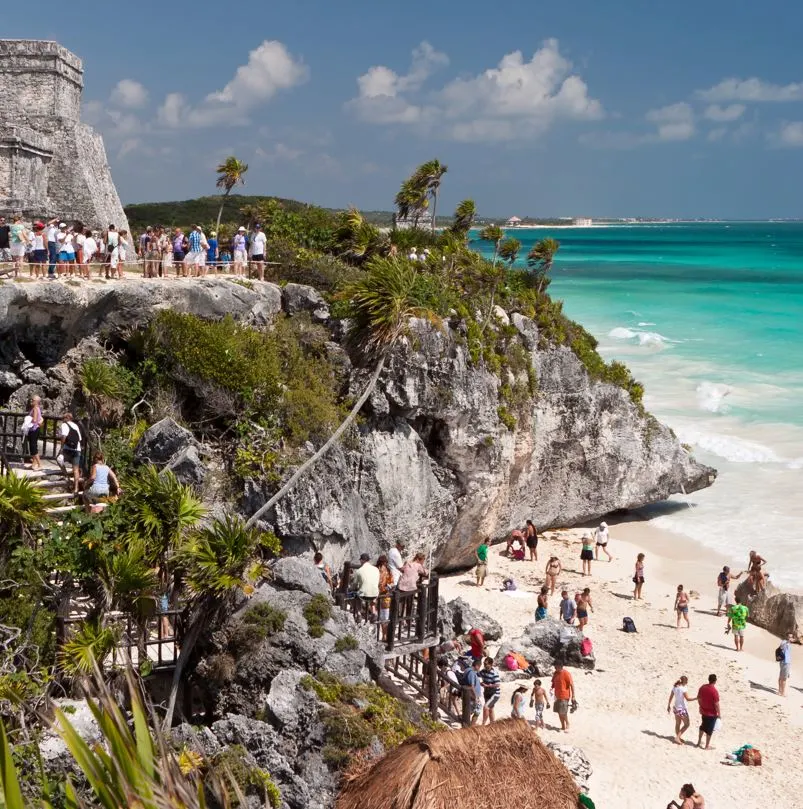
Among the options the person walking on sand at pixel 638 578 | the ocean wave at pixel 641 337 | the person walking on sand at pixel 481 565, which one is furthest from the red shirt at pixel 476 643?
the ocean wave at pixel 641 337

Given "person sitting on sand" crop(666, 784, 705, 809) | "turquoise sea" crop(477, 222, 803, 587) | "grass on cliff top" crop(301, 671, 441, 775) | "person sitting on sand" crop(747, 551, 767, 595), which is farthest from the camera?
"turquoise sea" crop(477, 222, 803, 587)

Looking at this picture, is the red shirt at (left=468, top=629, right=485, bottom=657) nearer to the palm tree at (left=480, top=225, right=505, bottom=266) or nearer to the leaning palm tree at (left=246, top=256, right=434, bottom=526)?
the leaning palm tree at (left=246, top=256, right=434, bottom=526)

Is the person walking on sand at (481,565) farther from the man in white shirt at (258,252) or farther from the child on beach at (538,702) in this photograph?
the man in white shirt at (258,252)

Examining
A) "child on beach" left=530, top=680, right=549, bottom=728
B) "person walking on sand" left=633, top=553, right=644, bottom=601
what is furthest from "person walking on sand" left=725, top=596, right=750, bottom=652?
"child on beach" left=530, top=680, right=549, bottom=728

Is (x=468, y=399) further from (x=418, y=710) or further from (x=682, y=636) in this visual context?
(x=418, y=710)

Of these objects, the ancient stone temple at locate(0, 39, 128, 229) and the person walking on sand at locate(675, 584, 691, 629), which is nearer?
the person walking on sand at locate(675, 584, 691, 629)

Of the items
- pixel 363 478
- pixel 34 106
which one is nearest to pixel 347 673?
pixel 363 478
